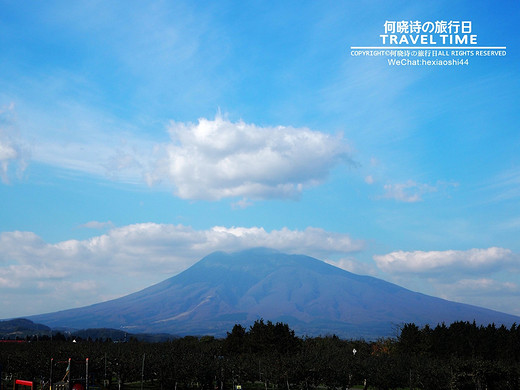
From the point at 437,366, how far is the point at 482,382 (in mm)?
3892

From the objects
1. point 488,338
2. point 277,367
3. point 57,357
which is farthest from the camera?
point 488,338

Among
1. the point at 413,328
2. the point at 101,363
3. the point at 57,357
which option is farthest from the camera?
the point at 413,328

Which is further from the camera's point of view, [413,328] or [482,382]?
[413,328]

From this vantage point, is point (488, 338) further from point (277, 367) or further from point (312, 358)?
point (277, 367)

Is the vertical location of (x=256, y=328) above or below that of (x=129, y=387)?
above

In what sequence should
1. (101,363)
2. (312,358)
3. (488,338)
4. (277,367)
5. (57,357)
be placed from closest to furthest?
1. (277,367)
2. (312,358)
3. (101,363)
4. (57,357)
5. (488,338)

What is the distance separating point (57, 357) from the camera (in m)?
60.9

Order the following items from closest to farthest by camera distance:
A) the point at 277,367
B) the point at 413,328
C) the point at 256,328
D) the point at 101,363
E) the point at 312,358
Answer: the point at 277,367 → the point at 312,358 → the point at 101,363 → the point at 256,328 → the point at 413,328

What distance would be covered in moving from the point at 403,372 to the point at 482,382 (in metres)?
6.62

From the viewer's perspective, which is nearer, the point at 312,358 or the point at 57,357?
the point at 312,358

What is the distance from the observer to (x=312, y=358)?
53250 millimetres

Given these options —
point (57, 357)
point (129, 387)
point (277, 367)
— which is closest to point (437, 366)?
point (277, 367)

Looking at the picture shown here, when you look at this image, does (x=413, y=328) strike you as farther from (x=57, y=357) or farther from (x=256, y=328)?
(x=57, y=357)

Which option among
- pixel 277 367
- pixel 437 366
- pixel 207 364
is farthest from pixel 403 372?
pixel 207 364
